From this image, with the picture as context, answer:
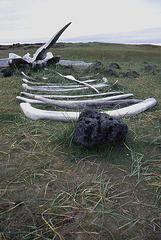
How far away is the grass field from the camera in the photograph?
1.57 meters

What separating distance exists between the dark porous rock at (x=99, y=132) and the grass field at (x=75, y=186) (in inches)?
3.6

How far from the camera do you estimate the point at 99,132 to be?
255cm

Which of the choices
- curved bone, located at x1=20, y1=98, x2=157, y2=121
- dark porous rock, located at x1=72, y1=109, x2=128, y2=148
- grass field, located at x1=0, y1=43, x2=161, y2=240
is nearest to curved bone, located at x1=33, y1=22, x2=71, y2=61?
curved bone, located at x1=20, y1=98, x2=157, y2=121

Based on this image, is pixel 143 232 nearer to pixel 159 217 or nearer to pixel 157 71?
pixel 159 217

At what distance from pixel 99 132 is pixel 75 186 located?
0.77m

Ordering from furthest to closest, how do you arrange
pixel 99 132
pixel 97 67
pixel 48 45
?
pixel 97 67 → pixel 48 45 → pixel 99 132

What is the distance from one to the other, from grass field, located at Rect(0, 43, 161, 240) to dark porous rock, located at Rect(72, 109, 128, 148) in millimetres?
91

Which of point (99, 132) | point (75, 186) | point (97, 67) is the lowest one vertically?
point (75, 186)

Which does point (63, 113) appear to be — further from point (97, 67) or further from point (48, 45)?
point (97, 67)

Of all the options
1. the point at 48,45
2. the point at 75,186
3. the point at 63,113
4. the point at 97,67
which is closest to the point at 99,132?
the point at 75,186

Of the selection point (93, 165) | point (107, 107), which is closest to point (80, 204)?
point (93, 165)

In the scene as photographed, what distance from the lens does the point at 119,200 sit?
1.84 meters

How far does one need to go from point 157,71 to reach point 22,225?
8.66 metres

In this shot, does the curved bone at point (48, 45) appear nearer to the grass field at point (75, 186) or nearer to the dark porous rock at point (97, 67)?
the dark porous rock at point (97, 67)
